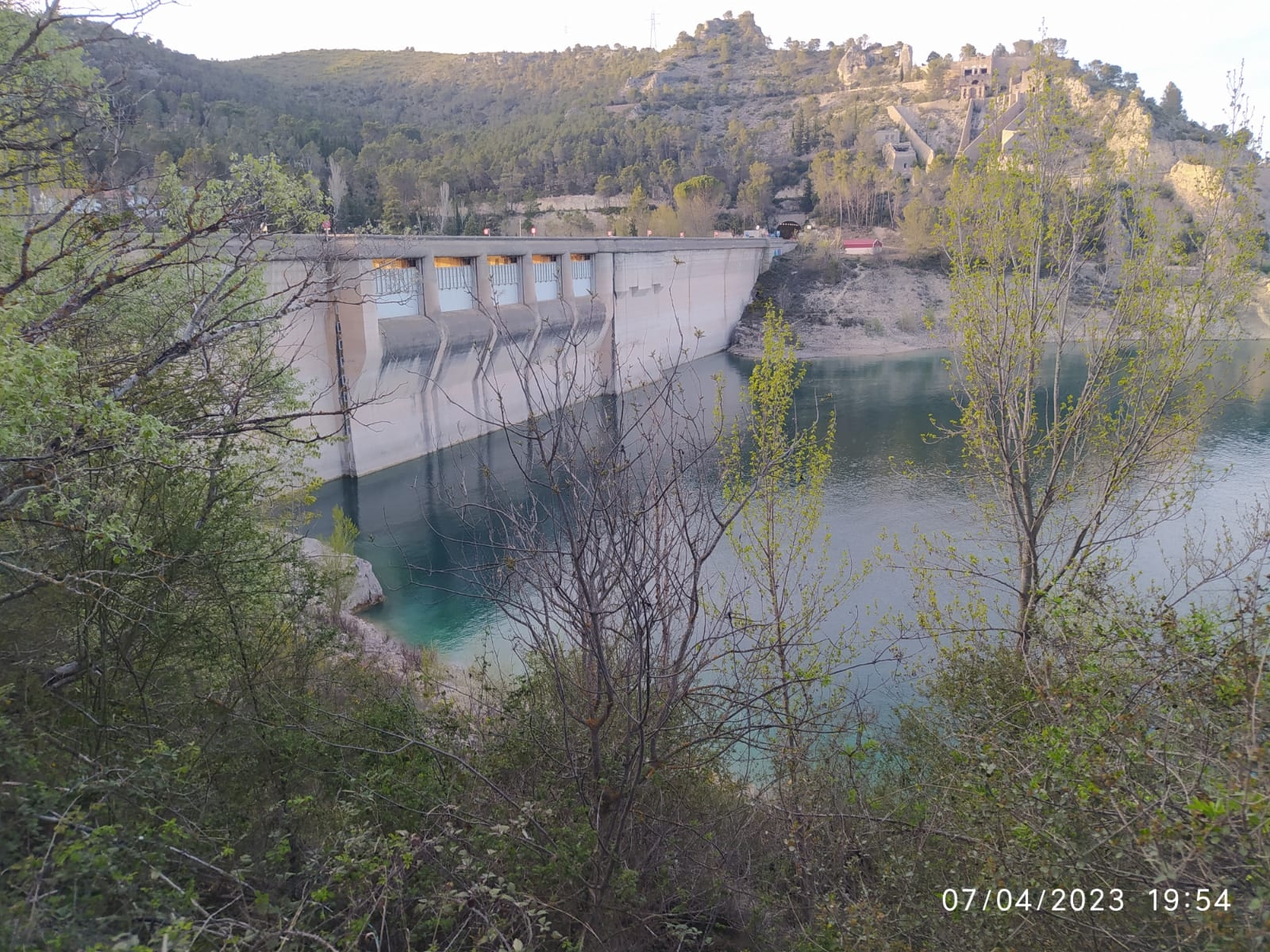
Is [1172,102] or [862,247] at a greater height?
[1172,102]

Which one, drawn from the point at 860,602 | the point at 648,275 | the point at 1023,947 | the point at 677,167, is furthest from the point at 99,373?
the point at 677,167

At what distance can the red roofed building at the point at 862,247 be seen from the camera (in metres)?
41.6

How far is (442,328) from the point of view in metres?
18.7

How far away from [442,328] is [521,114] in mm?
68242

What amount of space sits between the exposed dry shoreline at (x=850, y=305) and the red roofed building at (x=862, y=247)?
809mm

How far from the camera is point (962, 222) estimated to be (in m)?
7.57

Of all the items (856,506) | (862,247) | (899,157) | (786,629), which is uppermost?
(899,157)

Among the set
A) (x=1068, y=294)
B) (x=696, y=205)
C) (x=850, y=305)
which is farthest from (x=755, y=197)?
(x=1068, y=294)

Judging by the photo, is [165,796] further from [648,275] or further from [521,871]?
[648,275]

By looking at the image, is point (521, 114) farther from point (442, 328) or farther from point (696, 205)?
point (442, 328)

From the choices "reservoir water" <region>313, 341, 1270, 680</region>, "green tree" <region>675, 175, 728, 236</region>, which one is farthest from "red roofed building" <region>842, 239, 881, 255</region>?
"reservoir water" <region>313, 341, 1270, 680</region>
